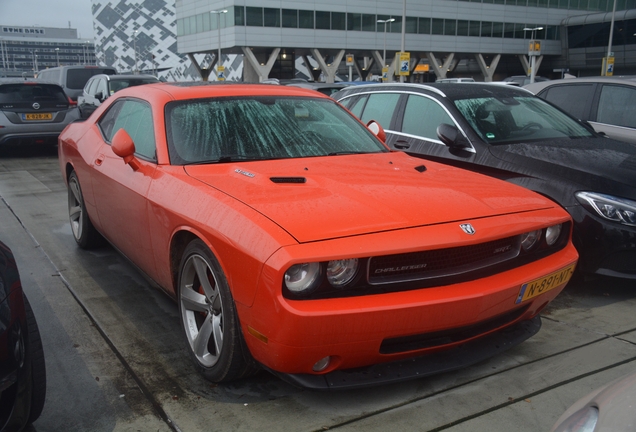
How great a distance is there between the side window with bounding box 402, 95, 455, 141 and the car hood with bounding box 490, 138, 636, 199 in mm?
738

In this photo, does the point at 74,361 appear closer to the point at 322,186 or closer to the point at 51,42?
the point at 322,186

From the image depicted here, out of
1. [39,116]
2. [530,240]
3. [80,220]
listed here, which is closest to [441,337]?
[530,240]

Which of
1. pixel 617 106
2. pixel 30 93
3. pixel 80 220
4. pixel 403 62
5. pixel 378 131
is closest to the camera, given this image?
pixel 378 131

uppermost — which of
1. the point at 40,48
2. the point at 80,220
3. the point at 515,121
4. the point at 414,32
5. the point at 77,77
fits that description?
the point at 414,32

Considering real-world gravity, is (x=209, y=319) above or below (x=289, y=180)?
below

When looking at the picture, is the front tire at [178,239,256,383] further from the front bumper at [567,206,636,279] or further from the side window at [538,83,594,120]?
the side window at [538,83,594,120]

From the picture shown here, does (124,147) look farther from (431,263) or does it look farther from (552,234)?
(552,234)

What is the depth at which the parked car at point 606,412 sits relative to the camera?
4.84 ft

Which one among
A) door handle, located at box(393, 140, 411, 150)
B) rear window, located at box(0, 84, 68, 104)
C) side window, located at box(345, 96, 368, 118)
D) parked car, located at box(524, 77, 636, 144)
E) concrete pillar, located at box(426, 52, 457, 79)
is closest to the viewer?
door handle, located at box(393, 140, 411, 150)

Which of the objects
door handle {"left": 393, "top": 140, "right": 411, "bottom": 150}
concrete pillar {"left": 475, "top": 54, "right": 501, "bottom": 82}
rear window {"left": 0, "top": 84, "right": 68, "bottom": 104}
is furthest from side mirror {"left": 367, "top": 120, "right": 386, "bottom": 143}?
concrete pillar {"left": 475, "top": 54, "right": 501, "bottom": 82}

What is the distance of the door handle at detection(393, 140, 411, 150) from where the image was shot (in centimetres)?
578

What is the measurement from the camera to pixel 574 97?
24.0 feet

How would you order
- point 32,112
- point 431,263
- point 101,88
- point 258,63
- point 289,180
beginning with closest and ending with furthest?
1. point 431,263
2. point 289,180
3. point 32,112
4. point 101,88
5. point 258,63

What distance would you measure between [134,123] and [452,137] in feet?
8.42
